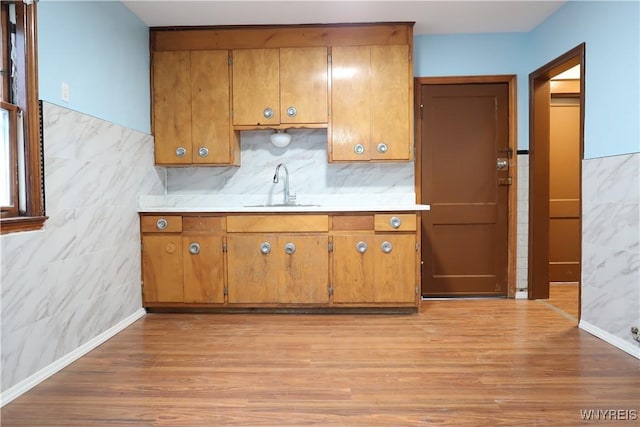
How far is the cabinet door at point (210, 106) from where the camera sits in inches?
137

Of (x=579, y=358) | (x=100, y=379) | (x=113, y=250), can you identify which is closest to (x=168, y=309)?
(x=113, y=250)

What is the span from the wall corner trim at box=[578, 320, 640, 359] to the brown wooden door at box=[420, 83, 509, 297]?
Answer: 952 mm

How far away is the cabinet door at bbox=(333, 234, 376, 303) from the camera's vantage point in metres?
3.23

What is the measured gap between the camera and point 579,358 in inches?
94.2

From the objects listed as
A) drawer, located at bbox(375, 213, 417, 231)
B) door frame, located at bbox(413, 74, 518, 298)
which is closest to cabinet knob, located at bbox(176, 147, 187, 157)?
drawer, located at bbox(375, 213, 417, 231)

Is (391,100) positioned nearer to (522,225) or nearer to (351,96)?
(351,96)

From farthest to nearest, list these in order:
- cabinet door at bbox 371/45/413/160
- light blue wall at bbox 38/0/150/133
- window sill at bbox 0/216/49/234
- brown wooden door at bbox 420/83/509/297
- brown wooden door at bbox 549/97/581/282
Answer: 1. brown wooden door at bbox 549/97/581/282
2. brown wooden door at bbox 420/83/509/297
3. cabinet door at bbox 371/45/413/160
4. light blue wall at bbox 38/0/150/133
5. window sill at bbox 0/216/49/234

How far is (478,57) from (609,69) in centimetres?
125

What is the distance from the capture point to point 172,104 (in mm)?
3510

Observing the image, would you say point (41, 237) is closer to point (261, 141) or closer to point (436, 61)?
point (261, 141)

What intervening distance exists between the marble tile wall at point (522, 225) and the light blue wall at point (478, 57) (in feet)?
0.68

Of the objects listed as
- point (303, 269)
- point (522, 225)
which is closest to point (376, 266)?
point (303, 269)

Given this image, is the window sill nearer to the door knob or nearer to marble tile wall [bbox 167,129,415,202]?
marble tile wall [bbox 167,129,415,202]

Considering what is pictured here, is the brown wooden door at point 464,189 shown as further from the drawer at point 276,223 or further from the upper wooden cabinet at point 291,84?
the drawer at point 276,223
